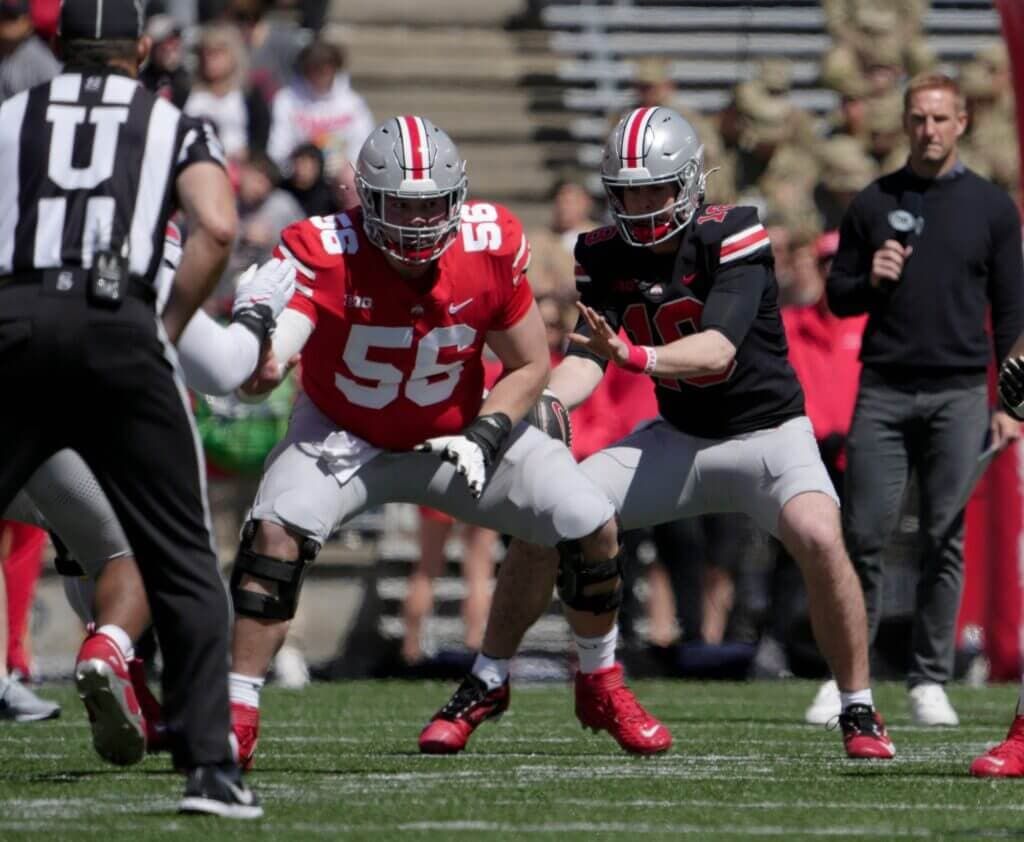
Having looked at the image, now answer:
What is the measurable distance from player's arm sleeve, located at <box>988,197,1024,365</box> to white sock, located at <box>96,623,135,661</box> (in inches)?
147

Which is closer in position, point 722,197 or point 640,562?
point 640,562

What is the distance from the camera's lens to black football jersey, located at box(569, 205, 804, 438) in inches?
270

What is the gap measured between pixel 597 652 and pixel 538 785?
1025mm

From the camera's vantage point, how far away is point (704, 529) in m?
11.3

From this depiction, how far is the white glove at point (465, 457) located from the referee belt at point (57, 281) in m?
1.49

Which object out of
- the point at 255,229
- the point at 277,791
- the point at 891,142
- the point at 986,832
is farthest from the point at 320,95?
the point at 986,832

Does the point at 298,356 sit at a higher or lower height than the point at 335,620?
higher

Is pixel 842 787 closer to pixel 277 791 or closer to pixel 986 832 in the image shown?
pixel 986 832

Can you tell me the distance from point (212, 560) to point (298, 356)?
4.74ft

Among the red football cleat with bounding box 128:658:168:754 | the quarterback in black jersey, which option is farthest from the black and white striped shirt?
the quarterback in black jersey

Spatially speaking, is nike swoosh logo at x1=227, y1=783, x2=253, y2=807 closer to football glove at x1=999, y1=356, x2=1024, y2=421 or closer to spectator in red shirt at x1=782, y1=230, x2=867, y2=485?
football glove at x1=999, y1=356, x2=1024, y2=421

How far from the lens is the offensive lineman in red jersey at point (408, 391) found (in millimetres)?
6281

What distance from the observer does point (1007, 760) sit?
20.1ft

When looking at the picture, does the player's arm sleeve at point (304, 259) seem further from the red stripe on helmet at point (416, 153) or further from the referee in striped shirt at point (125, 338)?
the referee in striped shirt at point (125, 338)
